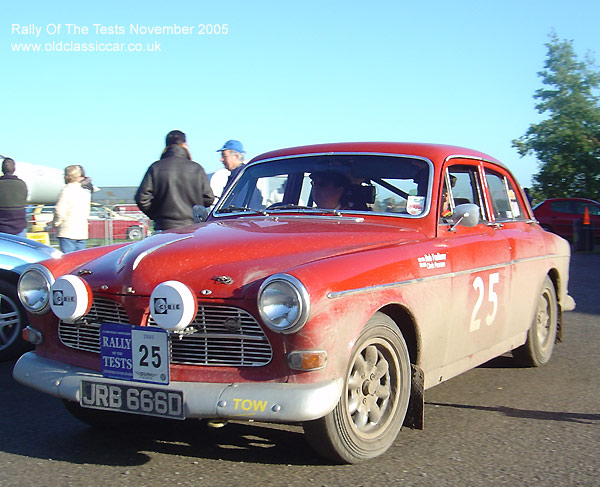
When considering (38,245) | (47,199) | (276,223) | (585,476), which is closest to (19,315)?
(38,245)

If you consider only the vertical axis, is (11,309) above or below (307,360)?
below

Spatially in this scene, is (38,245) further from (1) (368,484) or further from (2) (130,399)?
(1) (368,484)

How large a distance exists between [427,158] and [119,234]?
16.2 meters

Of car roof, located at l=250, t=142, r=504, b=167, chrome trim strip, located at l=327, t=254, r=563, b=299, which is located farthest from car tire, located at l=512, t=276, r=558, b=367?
car roof, located at l=250, t=142, r=504, b=167

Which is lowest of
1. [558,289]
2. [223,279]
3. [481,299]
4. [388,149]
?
[558,289]

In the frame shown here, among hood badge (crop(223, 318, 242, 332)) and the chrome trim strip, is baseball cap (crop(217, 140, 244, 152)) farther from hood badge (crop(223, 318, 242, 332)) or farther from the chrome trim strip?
hood badge (crop(223, 318, 242, 332))

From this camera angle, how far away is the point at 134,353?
Answer: 3.68 meters

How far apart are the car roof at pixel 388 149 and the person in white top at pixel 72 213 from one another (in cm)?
419

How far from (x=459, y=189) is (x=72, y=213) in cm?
525

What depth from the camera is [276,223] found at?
4727mm

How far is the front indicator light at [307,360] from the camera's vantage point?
348cm

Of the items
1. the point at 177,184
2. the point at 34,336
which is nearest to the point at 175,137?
the point at 177,184

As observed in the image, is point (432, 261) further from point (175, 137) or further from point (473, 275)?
point (175, 137)

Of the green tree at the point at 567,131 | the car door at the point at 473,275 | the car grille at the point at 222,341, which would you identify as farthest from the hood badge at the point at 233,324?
the green tree at the point at 567,131
